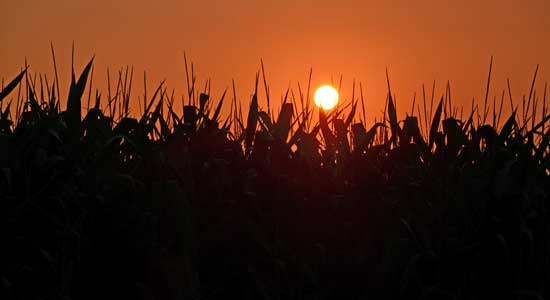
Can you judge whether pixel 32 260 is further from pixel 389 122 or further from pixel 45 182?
pixel 389 122

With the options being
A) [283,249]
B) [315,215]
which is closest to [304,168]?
[315,215]

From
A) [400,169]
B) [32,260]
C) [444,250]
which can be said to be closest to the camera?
[32,260]

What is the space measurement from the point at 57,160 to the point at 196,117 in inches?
42.3

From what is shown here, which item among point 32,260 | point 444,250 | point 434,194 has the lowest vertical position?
point 32,260

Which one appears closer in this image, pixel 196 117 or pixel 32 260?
pixel 32 260

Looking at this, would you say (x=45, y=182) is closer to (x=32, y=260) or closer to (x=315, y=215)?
(x=32, y=260)

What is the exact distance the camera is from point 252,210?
460cm

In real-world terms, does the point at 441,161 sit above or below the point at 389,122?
below

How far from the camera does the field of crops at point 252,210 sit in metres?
4.25

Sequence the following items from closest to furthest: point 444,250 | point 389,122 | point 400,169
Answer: point 444,250 → point 400,169 → point 389,122

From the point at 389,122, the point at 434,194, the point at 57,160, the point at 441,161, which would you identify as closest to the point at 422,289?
the point at 434,194

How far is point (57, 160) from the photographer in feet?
13.9

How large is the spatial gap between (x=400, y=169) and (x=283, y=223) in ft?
3.02

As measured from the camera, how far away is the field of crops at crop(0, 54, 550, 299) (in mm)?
4250
